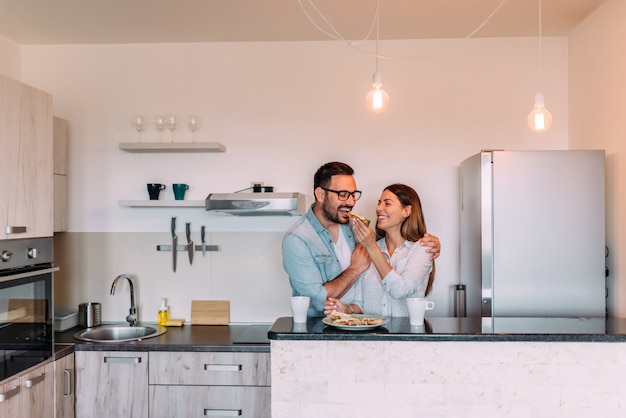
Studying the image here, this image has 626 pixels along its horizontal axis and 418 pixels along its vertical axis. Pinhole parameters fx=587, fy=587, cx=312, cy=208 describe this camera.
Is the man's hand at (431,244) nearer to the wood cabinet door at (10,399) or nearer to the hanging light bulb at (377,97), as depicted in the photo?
the hanging light bulb at (377,97)

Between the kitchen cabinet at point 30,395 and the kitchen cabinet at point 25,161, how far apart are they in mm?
687

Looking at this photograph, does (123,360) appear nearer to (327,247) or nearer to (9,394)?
(9,394)

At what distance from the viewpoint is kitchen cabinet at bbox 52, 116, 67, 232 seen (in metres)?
3.70

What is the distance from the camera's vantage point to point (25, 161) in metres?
2.85

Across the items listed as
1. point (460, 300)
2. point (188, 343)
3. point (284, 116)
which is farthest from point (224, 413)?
point (284, 116)

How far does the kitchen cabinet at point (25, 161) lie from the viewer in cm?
270

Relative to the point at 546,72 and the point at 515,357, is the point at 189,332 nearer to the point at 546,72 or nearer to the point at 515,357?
the point at 515,357

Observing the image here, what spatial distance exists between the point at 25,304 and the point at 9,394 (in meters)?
0.42

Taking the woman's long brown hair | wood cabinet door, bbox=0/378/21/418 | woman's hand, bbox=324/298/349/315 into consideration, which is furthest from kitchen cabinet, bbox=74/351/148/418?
the woman's long brown hair

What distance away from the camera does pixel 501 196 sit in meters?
3.07

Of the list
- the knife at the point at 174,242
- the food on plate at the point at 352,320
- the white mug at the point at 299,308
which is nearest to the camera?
the food on plate at the point at 352,320

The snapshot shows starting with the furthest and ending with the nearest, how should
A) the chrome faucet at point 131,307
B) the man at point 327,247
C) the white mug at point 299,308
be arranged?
the chrome faucet at point 131,307, the man at point 327,247, the white mug at point 299,308

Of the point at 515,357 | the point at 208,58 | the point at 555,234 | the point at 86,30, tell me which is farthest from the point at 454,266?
the point at 86,30

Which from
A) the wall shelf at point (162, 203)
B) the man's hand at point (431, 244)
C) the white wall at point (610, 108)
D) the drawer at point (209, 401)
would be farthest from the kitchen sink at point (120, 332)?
the white wall at point (610, 108)
